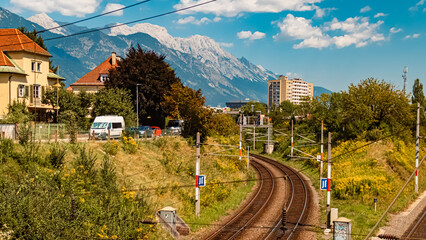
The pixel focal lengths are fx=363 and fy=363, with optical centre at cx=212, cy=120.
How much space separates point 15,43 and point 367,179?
44483mm

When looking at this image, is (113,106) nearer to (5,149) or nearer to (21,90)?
(21,90)

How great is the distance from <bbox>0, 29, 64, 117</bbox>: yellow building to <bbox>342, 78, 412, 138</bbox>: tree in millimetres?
43810

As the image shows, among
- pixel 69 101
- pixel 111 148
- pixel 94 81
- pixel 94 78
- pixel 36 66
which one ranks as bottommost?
pixel 111 148

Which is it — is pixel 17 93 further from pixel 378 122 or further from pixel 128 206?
pixel 378 122

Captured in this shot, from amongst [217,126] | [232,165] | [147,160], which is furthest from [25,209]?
[217,126]

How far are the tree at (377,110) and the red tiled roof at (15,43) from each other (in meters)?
45.2

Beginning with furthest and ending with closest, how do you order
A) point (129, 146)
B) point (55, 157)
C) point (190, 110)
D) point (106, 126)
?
1. point (190, 110)
2. point (106, 126)
3. point (129, 146)
4. point (55, 157)

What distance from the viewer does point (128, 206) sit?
22062 millimetres

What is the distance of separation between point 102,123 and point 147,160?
30.8ft

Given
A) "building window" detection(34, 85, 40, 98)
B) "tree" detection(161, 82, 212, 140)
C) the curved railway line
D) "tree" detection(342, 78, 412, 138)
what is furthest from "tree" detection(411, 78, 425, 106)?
"building window" detection(34, 85, 40, 98)

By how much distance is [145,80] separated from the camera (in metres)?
55.8

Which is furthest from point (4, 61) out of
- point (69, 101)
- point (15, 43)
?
point (69, 101)

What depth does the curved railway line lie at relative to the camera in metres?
23.7

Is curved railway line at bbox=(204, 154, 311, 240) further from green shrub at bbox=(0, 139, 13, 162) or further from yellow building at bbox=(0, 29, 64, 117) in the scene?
yellow building at bbox=(0, 29, 64, 117)
